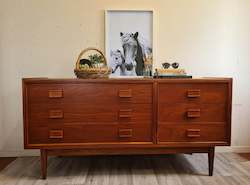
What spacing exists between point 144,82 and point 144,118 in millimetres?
272

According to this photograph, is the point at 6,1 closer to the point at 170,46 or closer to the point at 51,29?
the point at 51,29

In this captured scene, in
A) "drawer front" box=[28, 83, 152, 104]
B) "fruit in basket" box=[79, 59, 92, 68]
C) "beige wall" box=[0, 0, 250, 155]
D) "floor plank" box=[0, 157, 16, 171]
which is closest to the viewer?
"drawer front" box=[28, 83, 152, 104]

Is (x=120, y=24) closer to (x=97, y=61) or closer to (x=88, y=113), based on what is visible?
(x=97, y=61)

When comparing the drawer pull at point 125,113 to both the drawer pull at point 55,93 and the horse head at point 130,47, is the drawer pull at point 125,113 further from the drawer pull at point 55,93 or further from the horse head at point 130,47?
the horse head at point 130,47

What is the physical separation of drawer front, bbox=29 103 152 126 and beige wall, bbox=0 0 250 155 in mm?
659

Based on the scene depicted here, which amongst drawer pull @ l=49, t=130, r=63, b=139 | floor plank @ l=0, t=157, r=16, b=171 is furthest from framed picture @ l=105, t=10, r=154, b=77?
floor plank @ l=0, t=157, r=16, b=171

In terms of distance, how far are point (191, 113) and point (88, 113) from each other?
775mm

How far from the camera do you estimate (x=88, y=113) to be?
200 centimetres

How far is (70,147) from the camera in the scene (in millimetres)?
2006

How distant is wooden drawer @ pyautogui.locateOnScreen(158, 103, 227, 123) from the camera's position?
6.63 feet

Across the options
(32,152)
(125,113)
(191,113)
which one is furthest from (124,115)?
(32,152)

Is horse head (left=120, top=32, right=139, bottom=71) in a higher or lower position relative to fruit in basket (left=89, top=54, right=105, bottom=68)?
higher

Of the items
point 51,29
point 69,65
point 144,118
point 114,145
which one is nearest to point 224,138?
point 144,118

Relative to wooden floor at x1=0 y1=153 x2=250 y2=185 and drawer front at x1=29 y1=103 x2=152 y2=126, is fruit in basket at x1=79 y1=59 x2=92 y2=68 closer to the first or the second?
drawer front at x1=29 y1=103 x2=152 y2=126
